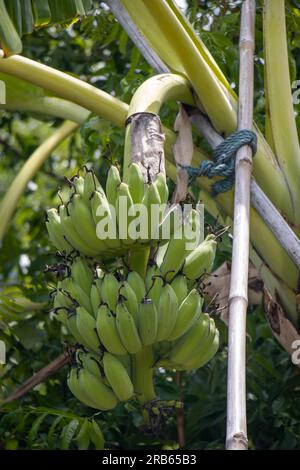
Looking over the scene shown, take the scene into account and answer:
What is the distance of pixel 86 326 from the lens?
1695mm

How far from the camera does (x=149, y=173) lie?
176cm

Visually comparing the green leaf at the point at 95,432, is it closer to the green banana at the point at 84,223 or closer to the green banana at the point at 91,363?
the green banana at the point at 91,363

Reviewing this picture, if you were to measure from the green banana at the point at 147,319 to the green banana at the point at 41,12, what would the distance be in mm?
706

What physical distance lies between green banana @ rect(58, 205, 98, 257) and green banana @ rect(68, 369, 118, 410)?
221 millimetres

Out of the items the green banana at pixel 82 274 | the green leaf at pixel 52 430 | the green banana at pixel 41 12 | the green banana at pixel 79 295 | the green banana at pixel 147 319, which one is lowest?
the green banana at pixel 147 319

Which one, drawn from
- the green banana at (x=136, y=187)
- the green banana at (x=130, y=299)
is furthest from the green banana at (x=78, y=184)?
the green banana at (x=130, y=299)

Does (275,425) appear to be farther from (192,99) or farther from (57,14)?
(57,14)

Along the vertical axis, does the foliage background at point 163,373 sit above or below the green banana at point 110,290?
above

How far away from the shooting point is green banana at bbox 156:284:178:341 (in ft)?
5.49

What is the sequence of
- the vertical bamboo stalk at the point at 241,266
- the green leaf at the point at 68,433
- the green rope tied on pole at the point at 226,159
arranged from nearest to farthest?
the vertical bamboo stalk at the point at 241,266
the green rope tied on pole at the point at 226,159
the green leaf at the point at 68,433

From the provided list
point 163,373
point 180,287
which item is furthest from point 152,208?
point 163,373

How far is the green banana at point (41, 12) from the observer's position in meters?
2.01

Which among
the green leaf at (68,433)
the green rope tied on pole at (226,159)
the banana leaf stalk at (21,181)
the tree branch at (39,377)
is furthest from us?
the tree branch at (39,377)
